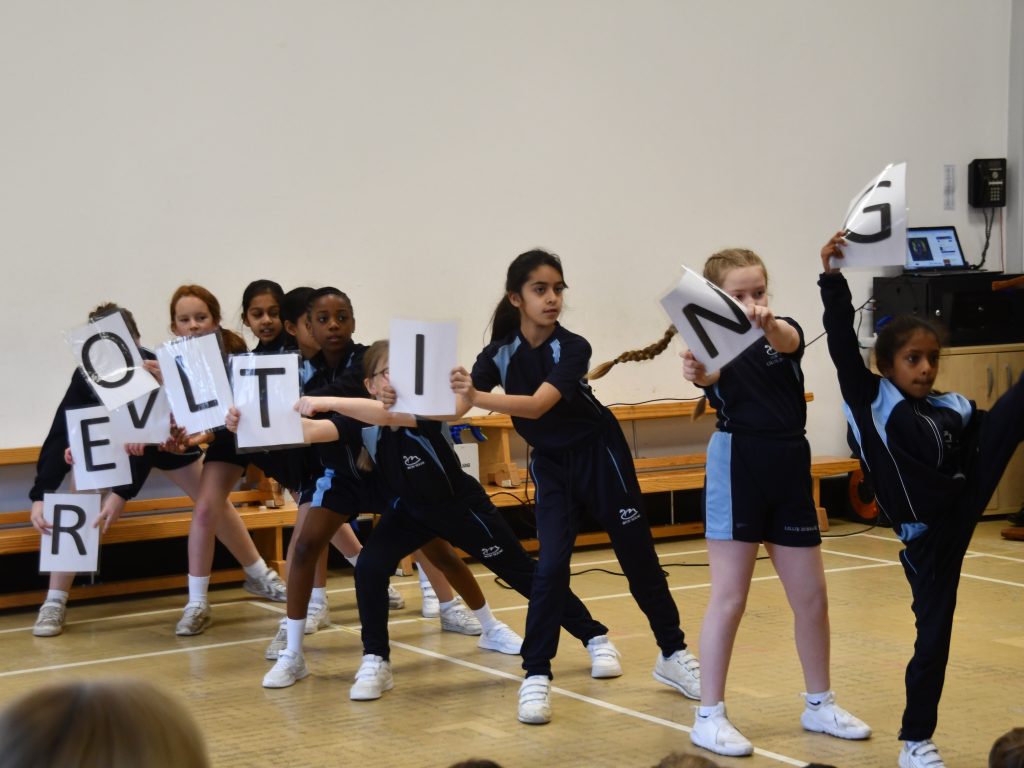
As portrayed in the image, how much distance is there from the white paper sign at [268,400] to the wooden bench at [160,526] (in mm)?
2199

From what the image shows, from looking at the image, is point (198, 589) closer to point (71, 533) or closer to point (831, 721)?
point (71, 533)

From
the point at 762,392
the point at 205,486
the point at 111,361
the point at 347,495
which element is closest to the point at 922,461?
the point at 762,392

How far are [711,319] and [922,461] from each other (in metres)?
0.65

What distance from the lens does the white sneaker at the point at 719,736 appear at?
3467 millimetres

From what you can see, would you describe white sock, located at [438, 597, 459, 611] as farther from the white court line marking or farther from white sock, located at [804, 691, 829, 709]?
white sock, located at [804, 691, 829, 709]

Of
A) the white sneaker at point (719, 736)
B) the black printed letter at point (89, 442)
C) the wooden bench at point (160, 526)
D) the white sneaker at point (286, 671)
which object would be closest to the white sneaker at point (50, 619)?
the wooden bench at point (160, 526)

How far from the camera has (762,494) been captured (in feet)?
11.6

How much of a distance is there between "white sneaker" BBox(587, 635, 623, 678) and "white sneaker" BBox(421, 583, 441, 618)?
50.0 inches

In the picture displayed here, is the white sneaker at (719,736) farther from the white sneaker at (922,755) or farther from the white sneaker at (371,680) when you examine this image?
the white sneaker at (371,680)

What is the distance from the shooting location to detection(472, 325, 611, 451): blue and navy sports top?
408 centimetres

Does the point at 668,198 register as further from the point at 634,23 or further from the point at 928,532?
the point at 928,532

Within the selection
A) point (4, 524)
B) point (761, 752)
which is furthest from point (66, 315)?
point (761, 752)

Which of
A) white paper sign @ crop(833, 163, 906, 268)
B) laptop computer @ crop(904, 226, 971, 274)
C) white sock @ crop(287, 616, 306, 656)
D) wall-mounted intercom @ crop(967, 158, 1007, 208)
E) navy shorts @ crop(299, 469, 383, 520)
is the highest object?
wall-mounted intercom @ crop(967, 158, 1007, 208)

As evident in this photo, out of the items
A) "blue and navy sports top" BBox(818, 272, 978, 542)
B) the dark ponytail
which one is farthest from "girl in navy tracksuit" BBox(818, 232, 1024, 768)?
the dark ponytail
